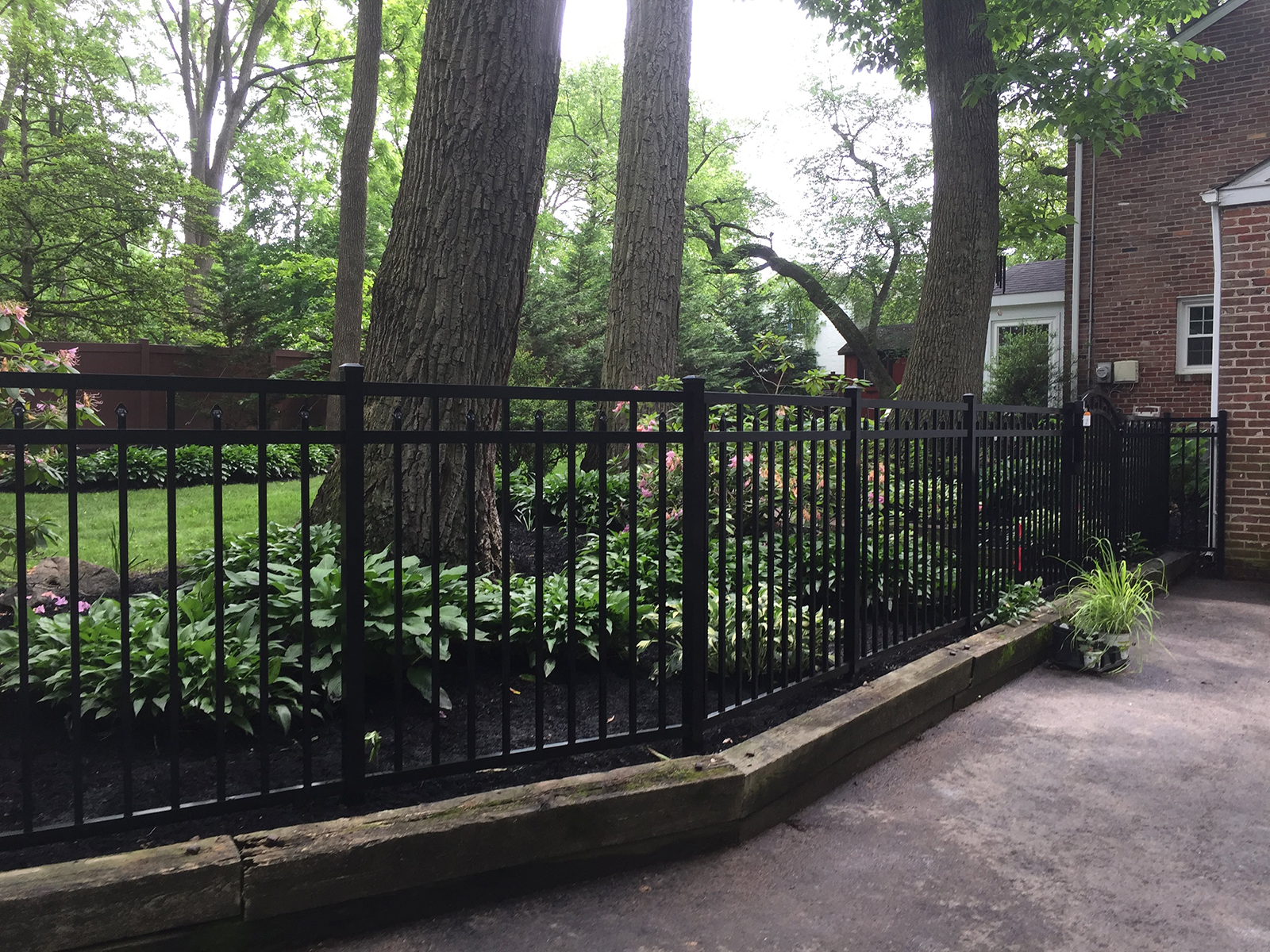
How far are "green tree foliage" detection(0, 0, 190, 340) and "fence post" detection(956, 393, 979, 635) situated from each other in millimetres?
15968

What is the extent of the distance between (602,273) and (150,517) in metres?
13.2

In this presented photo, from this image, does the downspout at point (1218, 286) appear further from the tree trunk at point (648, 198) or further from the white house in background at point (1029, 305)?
the white house in background at point (1029, 305)

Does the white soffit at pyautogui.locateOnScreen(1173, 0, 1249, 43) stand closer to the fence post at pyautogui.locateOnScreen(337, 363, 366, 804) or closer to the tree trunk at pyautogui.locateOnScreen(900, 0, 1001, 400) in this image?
the tree trunk at pyautogui.locateOnScreen(900, 0, 1001, 400)

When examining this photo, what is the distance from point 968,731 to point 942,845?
1300 millimetres

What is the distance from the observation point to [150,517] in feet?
29.7

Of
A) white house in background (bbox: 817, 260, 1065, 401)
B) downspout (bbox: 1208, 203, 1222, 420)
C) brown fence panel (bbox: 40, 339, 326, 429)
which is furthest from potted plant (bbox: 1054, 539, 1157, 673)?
brown fence panel (bbox: 40, 339, 326, 429)

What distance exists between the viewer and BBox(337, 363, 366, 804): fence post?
107 inches

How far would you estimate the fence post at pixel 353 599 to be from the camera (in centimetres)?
271

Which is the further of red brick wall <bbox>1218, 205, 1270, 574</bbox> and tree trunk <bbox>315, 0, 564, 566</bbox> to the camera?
red brick wall <bbox>1218, 205, 1270, 574</bbox>

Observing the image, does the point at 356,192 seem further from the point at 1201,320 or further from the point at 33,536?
the point at 1201,320

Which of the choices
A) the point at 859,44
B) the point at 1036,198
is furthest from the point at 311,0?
the point at 1036,198

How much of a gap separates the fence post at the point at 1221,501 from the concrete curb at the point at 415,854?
702cm

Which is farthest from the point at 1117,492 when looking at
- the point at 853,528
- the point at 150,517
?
the point at 150,517

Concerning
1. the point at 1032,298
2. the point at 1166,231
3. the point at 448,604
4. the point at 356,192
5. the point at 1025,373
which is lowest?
the point at 448,604
